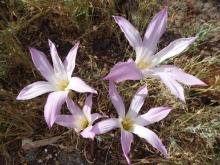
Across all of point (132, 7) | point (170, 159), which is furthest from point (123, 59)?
point (170, 159)

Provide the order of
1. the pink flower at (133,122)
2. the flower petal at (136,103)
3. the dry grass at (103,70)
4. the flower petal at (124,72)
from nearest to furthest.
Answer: the flower petal at (124,72) → the pink flower at (133,122) → the flower petal at (136,103) → the dry grass at (103,70)

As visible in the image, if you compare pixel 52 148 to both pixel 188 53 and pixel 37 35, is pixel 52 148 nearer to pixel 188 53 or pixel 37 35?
pixel 37 35

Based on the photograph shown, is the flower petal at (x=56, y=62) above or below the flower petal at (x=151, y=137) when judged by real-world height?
above

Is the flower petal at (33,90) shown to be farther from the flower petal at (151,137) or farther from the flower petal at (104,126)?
the flower petal at (151,137)

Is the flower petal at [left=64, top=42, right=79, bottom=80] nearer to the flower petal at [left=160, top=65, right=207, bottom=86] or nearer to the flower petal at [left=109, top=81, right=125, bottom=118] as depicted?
the flower petal at [left=109, top=81, right=125, bottom=118]

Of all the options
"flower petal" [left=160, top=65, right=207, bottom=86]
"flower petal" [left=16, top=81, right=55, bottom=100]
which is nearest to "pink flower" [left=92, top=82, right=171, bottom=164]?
"flower petal" [left=160, top=65, right=207, bottom=86]

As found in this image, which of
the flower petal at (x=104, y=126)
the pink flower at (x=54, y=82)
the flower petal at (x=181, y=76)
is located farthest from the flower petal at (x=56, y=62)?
the flower petal at (x=181, y=76)
